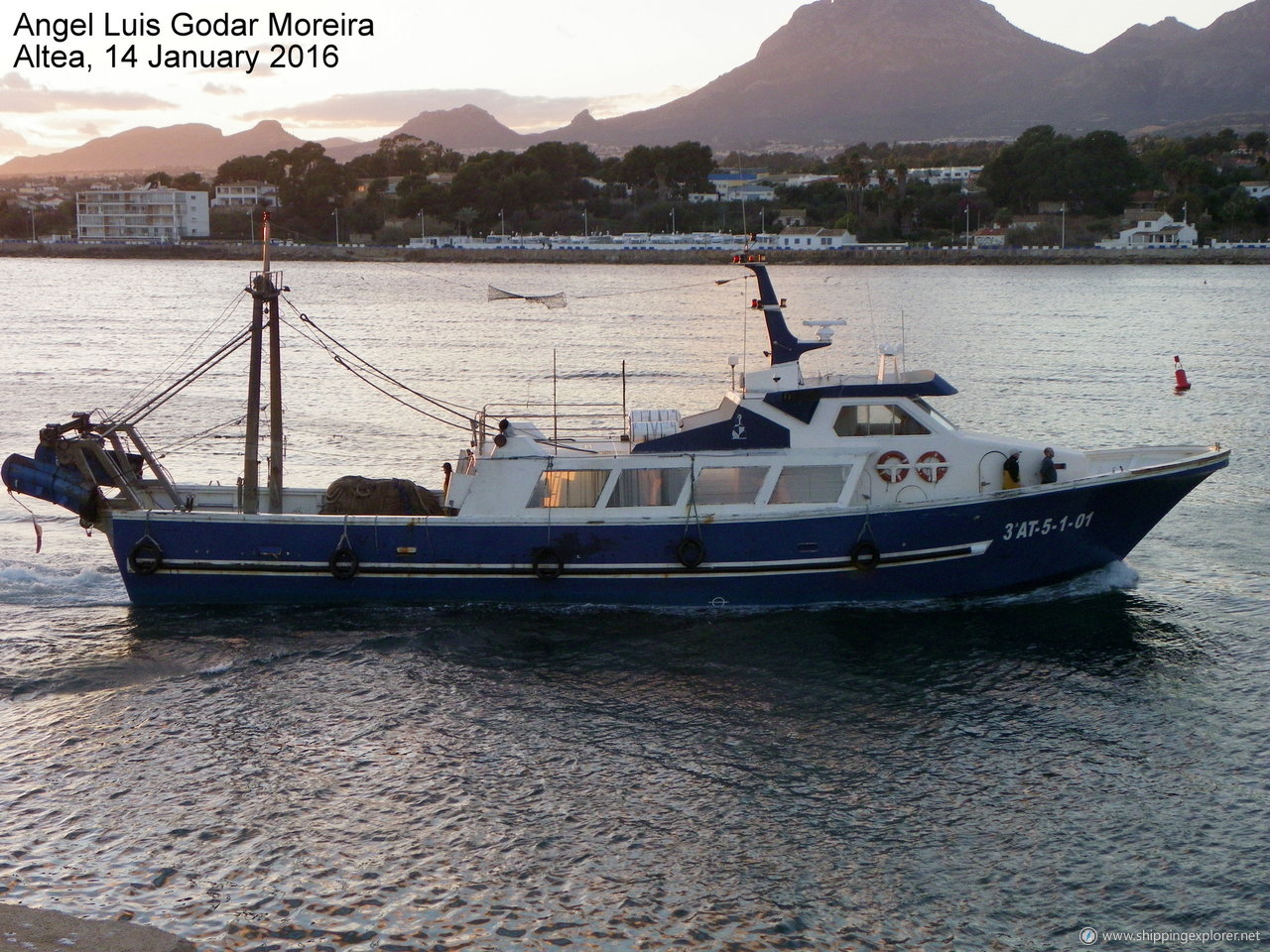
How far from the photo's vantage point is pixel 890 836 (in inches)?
509

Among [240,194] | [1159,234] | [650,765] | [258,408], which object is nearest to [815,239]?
[1159,234]

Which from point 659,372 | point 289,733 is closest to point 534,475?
point 289,733

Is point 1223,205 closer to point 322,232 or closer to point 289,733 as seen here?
point 322,232

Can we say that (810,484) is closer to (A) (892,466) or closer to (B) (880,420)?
(A) (892,466)

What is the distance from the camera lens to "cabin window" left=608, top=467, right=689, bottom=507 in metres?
18.8

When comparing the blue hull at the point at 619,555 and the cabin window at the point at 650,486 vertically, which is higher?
the cabin window at the point at 650,486

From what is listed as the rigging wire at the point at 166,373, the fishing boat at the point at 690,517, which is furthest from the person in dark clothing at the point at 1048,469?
the rigging wire at the point at 166,373

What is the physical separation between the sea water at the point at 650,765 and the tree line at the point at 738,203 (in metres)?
138

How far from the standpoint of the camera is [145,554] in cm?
1884

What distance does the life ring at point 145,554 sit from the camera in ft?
61.6

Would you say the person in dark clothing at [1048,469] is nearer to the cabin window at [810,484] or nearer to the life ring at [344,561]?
the cabin window at [810,484]

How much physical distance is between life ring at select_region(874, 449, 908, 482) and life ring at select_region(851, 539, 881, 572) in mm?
1048

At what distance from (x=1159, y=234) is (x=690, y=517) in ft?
464

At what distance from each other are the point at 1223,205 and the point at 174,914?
539ft
